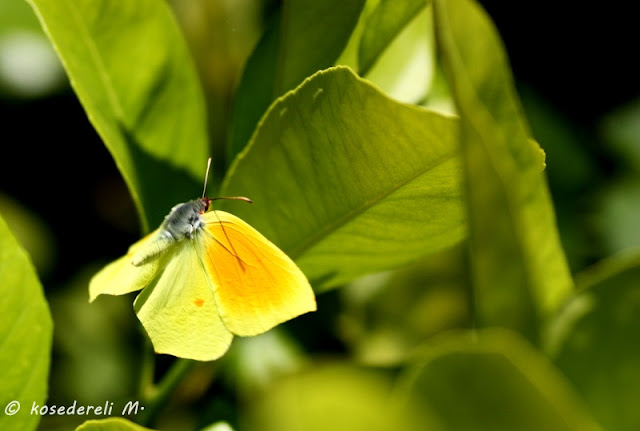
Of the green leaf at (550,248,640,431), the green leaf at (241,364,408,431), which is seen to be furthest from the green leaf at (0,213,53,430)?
the green leaf at (550,248,640,431)

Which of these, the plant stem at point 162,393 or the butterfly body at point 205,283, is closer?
the butterfly body at point 205,283

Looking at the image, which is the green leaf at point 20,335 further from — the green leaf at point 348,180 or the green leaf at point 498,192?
the green leaf at point 498,192

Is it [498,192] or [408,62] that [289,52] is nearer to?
[408,62]

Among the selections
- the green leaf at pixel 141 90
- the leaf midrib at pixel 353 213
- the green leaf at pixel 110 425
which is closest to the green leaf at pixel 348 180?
the leaf midrib at pixel 353 213

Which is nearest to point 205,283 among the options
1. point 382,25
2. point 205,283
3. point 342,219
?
point 205,283

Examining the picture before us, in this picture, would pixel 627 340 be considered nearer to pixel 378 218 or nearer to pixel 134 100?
pixel 378 218
